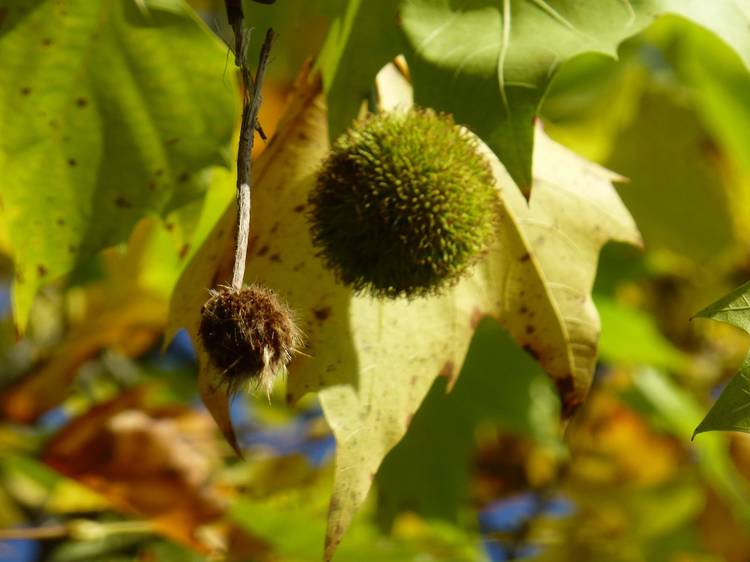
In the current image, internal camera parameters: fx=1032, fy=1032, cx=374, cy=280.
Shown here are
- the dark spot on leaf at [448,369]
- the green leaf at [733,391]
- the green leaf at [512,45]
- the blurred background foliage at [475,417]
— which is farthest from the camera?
the blurred background foliage at [475,417]

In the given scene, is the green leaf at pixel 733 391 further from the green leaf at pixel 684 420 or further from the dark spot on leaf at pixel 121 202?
the green leaf at pixel 684 420

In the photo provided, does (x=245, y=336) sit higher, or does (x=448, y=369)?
(x=245, y=336)

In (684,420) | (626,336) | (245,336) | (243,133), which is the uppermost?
(243,133)

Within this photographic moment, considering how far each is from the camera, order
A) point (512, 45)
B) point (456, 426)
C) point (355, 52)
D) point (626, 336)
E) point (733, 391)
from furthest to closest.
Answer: point (626, 336) → point (456, 426) → point (355, 52) → point (512, 45) → point (733, 391)

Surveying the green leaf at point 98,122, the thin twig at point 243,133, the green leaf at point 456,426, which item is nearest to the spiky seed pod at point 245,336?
the thin twig at point 243,133

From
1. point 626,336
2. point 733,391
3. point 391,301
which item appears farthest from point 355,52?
point 626,336

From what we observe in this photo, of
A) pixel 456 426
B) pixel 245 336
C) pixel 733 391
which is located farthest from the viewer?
pixel 456 426

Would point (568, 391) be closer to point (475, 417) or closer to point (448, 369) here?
point (448, 369)

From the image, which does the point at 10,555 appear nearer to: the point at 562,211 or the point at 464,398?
the point at 464,398
